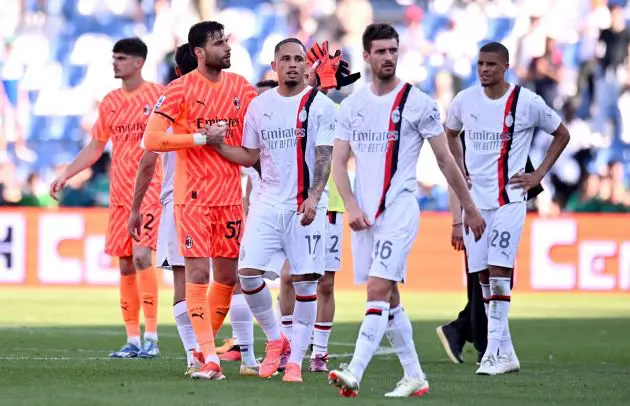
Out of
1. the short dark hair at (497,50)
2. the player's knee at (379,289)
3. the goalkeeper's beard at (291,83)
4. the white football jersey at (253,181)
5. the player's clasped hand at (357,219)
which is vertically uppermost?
the short dark hair at (497,50)

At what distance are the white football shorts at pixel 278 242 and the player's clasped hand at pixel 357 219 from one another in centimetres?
95

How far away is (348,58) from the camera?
2509 centimetres

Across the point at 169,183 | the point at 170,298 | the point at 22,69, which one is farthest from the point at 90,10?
the point at 169,183

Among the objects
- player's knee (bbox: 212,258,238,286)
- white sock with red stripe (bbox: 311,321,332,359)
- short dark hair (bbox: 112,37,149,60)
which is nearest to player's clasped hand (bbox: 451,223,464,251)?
white sock with red stripe (bbox: 311,321,332,359)

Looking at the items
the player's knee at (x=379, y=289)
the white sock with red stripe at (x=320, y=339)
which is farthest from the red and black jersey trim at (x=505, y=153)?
the player's knee at (x=379, y=289)

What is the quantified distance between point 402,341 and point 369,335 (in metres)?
0.37

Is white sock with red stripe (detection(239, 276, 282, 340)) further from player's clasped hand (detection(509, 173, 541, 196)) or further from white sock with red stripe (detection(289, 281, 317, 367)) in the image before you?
player's clasped hand (detection(509, 173, 541, 196))

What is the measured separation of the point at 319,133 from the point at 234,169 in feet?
2.11

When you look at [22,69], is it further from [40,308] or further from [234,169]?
[234,169]

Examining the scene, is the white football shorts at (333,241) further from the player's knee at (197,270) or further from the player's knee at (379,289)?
the player's knee at (379,289)

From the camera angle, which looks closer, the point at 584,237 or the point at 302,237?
the point at 302,237

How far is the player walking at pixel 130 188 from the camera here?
11133 millimetres

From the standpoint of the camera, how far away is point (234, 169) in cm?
921

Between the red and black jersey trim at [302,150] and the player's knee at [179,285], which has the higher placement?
the red and black jersey trim at [302,150]
